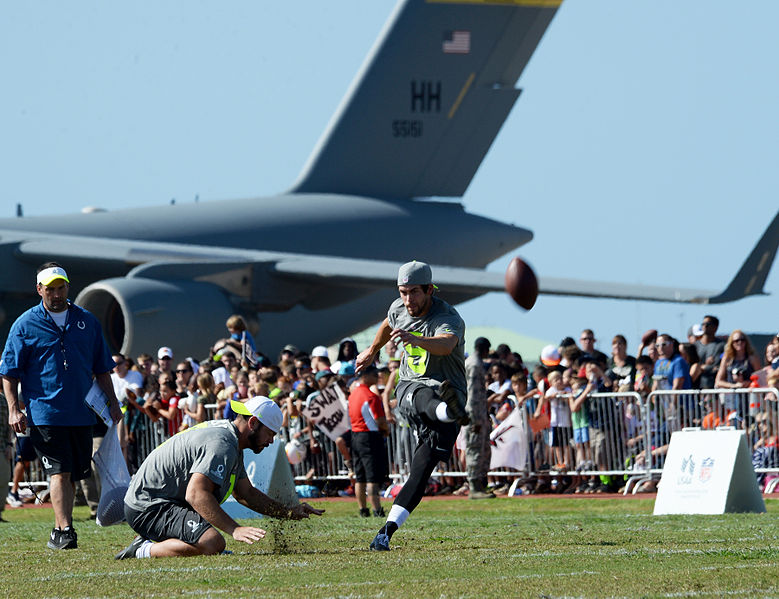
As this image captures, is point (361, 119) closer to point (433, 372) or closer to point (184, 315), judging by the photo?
point (184, 315)

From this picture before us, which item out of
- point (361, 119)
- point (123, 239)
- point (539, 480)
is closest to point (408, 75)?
point (361, 119)

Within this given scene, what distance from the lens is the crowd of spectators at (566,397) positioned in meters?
13.7

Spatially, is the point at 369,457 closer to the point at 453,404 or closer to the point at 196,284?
the point at 453,404

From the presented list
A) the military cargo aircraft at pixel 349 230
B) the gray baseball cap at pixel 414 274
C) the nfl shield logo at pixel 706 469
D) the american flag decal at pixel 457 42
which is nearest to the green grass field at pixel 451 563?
the nfl shield logo at pixel 706 469

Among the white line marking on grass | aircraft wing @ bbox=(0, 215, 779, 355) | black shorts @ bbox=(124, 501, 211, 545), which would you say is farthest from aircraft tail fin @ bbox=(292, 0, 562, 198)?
the white line marking on grass

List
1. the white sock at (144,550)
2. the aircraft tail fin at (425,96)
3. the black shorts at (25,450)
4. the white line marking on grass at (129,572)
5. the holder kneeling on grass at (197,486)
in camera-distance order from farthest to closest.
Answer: the aircraft tail fin at (425,96) < the black shorts at (25,450) < the white sock at (144,550) < the holder kneeling on grass at (197,486) < the white line marking on grass at (129,572)

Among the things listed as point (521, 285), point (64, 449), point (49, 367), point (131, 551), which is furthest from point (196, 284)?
point (131, 551)

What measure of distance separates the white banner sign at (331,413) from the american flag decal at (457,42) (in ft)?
41.4

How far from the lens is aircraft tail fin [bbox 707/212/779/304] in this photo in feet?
56.7

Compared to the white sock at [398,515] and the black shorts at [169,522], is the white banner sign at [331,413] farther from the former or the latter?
the black shorts at [169,522]

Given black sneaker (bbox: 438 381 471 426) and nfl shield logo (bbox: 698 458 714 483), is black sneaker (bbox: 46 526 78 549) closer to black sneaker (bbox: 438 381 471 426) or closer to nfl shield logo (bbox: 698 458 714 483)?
black sneaker (bbox: 438 381 471 426)

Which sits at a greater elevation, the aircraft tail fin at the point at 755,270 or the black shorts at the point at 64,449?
the aircraft tail fin at the point at 755,270

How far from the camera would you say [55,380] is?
28.0ft

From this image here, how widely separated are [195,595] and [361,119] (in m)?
20.4
